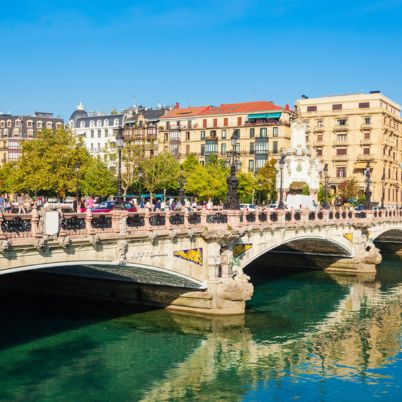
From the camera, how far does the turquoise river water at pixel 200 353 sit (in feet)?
77.0

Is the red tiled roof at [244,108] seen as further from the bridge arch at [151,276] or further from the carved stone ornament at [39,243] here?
the carved stone ornament at [39,243]

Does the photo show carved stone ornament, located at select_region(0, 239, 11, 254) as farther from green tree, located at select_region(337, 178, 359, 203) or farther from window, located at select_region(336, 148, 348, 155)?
window, located at select_region(336, 148, 348, 155)

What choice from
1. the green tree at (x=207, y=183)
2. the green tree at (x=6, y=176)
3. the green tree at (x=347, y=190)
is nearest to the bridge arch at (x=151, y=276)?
the green tree at (x=207, y=183)

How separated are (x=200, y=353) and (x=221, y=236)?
22.8 ft

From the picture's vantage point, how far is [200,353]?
28.5 m

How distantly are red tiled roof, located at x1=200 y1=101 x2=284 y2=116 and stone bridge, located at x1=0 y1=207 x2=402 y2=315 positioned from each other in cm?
5266

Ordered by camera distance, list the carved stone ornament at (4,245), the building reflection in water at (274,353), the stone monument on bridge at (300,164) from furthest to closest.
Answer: the stone monument on bridge at (300,164)
the building reflection in water at (274,353)
the carved stone ornament at (4,245)

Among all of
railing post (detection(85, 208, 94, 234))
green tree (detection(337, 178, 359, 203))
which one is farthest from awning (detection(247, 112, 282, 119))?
railing post (detection(85, 208, 94, 234))

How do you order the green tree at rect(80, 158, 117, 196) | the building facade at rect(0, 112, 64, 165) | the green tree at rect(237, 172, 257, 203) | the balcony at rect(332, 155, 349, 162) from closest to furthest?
the green tree at rect(80, 158, 117, 196) < the green tree at rect(237, 172, 257, 203) < the balcony at rect(332, 155, 349, 162) < the building facade at rect(0, 112, 64, 165)

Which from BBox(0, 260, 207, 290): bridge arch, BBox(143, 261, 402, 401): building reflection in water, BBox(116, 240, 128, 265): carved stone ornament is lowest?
BBox(143, 261, 402, 401): building reflection in water

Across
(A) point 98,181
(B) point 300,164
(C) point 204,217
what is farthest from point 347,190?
(C) point 204,217

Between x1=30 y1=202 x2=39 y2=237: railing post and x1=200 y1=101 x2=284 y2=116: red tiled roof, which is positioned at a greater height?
x1=200 y1=101 x2=284 y2=116: red tiled roof

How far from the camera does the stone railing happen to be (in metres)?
22.3

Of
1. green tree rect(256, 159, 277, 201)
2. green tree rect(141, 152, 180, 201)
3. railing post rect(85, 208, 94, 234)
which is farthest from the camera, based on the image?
green tree rect(256, 159, 277, 201)
